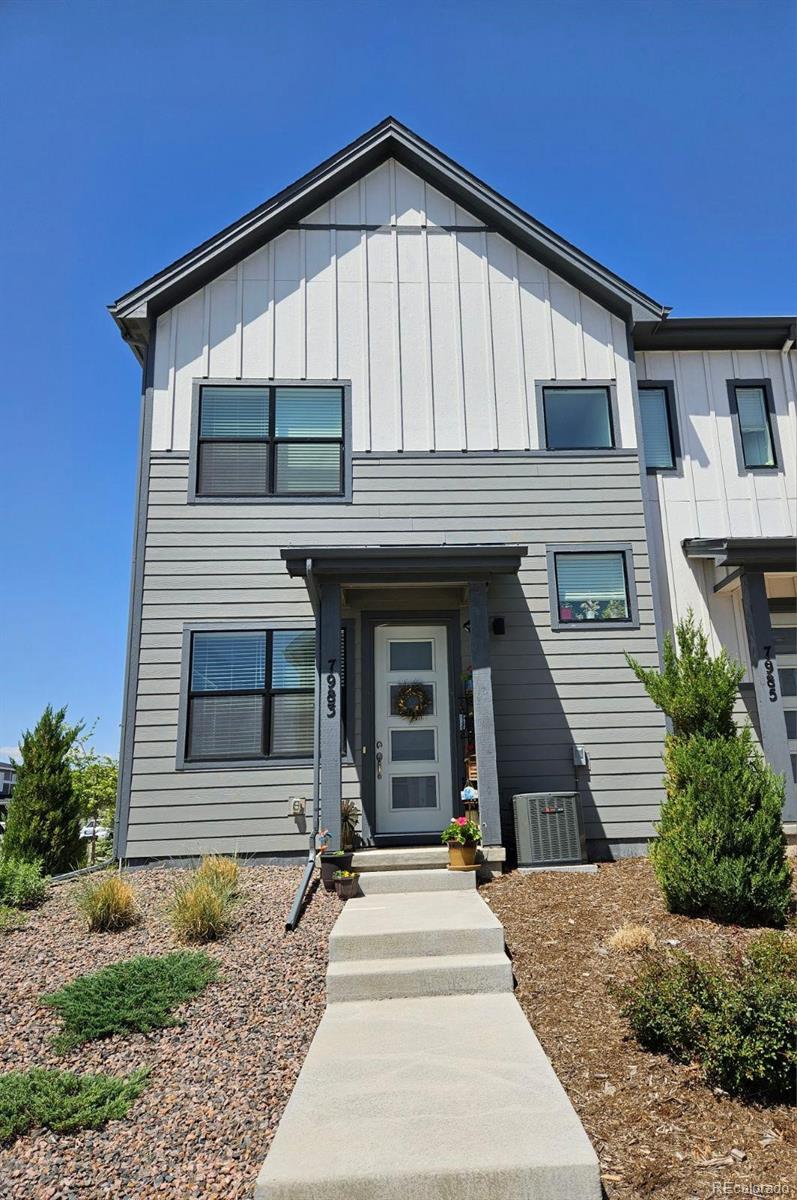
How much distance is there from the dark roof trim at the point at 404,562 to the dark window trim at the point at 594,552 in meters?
1.23

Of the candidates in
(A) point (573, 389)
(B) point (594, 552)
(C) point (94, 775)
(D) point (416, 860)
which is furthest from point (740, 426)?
(C) point (94, 775)

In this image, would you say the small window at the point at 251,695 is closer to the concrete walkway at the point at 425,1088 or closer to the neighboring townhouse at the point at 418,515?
the neighboring townhouse at the point at 418,515

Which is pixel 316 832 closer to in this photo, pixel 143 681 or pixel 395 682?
pixel 395 682

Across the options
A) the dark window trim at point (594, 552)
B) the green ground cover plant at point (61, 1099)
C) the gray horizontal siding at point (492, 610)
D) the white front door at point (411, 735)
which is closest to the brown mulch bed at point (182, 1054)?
the green ground cover plant at point (61, 1099)

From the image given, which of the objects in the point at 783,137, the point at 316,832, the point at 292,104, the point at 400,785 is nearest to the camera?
the point at 783,137

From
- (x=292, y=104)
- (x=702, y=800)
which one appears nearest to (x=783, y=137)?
(x=702, y=800)

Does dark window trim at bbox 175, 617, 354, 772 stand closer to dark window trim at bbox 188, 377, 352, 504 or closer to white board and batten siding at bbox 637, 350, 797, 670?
dark window trim at bbox 188, 377, 352, 504

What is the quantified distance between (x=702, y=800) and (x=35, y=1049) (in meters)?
4.78

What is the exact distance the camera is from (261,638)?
8461mm

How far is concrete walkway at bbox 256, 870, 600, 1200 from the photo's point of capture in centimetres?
271

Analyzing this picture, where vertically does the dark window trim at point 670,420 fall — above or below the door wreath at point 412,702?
above

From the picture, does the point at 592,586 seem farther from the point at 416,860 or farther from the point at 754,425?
the point at 416,860

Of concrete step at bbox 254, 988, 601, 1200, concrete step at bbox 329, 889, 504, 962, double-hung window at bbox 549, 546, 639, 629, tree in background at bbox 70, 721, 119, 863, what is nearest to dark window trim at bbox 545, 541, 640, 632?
double-hung window at bbox 549, 546, 639, 629

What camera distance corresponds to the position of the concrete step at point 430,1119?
270 cm
